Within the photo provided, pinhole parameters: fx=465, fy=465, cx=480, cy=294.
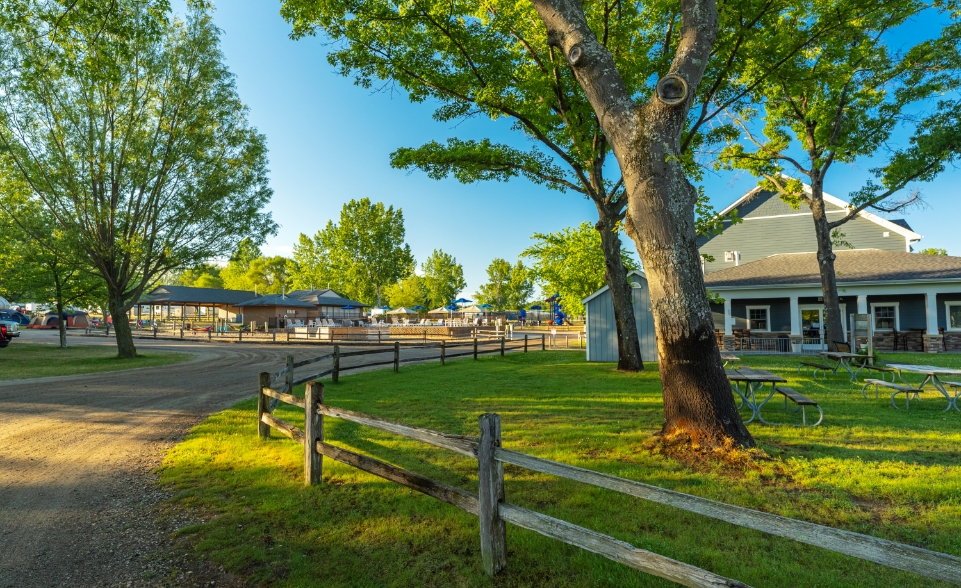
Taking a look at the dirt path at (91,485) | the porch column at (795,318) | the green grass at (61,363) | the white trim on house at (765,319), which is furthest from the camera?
the white trim on house at (765,319)

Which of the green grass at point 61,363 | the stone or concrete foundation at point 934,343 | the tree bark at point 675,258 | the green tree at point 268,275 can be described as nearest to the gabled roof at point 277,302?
the green grass at point 61,363

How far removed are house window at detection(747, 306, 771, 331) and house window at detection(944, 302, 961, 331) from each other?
693cm

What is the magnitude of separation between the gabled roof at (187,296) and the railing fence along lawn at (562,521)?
172 ft

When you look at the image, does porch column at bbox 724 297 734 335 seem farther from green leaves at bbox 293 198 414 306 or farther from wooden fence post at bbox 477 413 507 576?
green leaves at bbox 293 198 414 306

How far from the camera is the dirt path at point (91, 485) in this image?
363 centimetres

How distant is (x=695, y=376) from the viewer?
580 centimetres

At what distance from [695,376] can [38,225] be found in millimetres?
26259

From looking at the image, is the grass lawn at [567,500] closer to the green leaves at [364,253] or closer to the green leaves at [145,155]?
the green leaves at [145,155]

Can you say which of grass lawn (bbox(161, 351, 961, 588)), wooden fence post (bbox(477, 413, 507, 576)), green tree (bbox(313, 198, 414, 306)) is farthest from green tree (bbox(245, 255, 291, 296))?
wooden fence post (bbox(477, 413, 507, 576))

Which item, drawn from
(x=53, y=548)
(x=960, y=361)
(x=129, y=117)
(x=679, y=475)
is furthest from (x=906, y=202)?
(x=129, y=117)

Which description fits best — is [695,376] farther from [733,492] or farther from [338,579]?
[338,579]

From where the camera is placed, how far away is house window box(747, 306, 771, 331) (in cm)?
2336

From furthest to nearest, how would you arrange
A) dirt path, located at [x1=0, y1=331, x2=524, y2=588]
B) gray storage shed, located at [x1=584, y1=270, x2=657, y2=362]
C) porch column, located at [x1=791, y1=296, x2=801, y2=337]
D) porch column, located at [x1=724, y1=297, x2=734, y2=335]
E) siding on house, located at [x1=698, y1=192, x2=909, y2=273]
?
siding on house, located at [x1=698, y1=192, x2=909, y2=273] < porch column, located at [x1=724, y1=297, x2=734, y2=335] < porch column, located at [x1=791, y1=296, x2=801, y2=337] < gray storage shed, located at [x1=584, y1=270, x2=657, y2=362] < dirt path, located at [x1=0, y1=331, x2=524, y2=588]

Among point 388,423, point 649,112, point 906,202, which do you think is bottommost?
point 388,423
